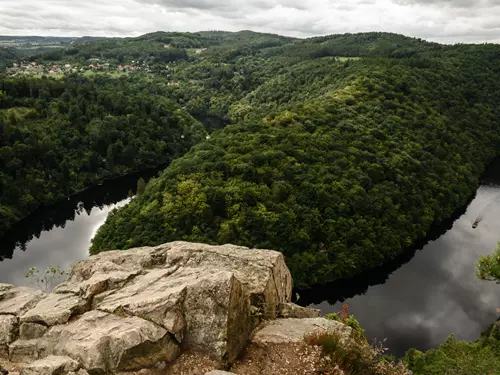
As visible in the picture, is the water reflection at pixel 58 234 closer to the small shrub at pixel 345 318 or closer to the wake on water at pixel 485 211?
the small shrub at pixel 345 318

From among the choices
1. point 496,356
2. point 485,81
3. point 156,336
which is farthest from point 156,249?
point 485,81

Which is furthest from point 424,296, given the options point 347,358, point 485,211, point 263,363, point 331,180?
point 263,363

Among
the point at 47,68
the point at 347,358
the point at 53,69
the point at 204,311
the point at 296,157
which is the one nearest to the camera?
the point at 204,311

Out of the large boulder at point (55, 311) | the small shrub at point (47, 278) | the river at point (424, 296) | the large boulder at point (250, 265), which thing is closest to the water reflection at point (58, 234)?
the small shrub at point (47, 278)

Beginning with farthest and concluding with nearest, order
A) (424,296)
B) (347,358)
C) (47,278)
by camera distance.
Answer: (424,296), (47,278), (347,358)

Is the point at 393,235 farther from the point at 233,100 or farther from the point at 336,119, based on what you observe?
the point at 233,100

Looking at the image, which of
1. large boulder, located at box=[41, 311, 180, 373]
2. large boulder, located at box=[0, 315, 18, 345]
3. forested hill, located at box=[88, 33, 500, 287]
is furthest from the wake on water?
large boulder, located at box=[0, 315, 18, 345]

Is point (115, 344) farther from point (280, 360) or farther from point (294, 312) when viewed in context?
point (294, 312)
